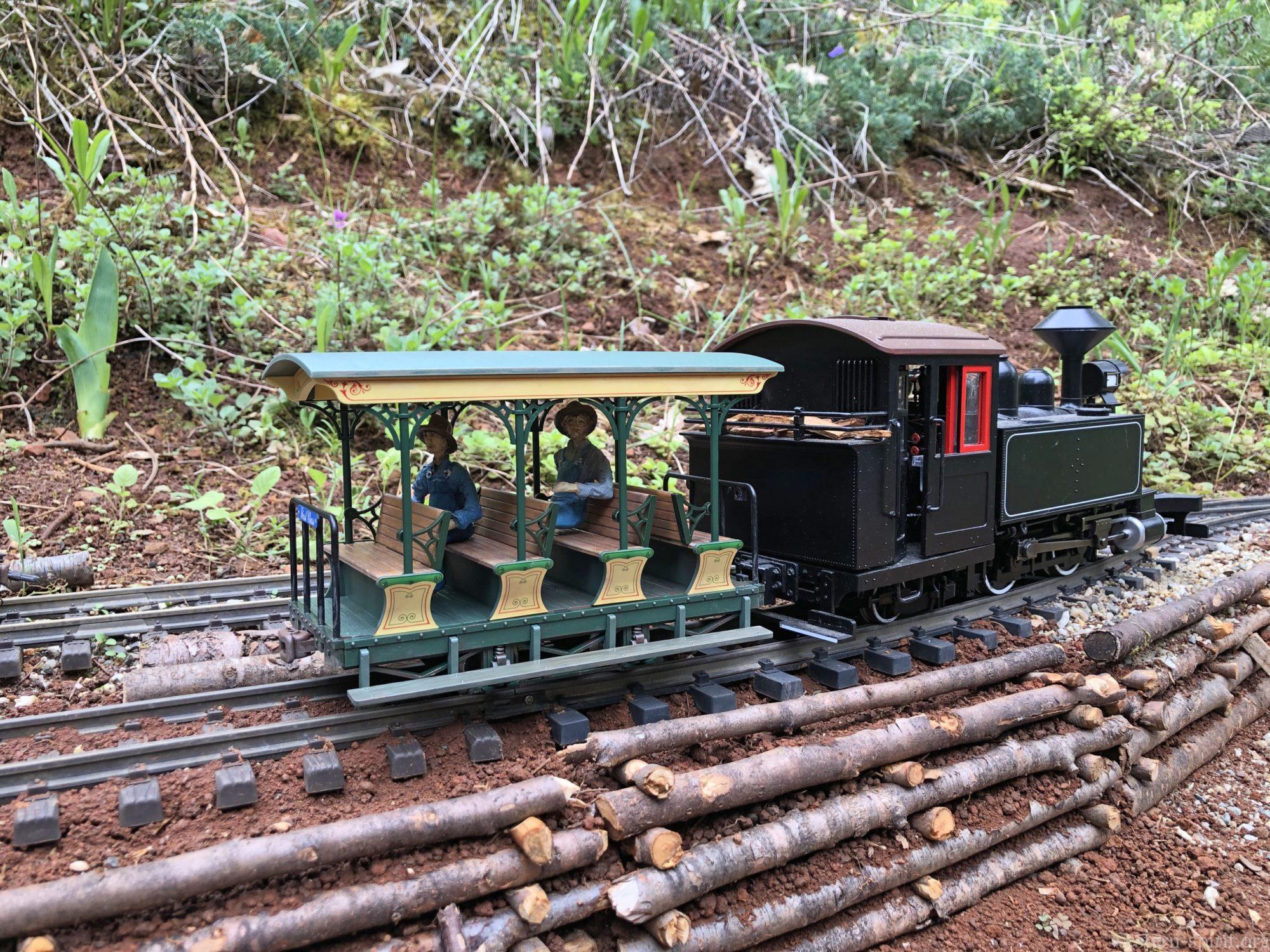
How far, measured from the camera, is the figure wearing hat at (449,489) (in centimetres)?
577

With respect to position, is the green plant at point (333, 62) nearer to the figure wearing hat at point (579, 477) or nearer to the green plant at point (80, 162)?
the green plant at point (80, 162)

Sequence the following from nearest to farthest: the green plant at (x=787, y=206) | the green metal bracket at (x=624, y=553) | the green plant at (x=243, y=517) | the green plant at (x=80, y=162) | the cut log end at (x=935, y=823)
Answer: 1. the cut log end at (x=935, y=823)
2. the green metal bracket at (x=624, y=553)
3. the green plant at (x=243, y=517)
4. the green plant at (x=80, y=162)
5. the green plant at (x=787, y=206)

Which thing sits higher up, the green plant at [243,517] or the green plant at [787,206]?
the green plant at [787,206]

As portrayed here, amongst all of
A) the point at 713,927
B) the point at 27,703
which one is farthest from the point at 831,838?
the point at 27,703

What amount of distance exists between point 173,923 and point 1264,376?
51.9 feet

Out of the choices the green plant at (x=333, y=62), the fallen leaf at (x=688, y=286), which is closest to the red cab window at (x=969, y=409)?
the fallen leaf at (x=688, y=286)

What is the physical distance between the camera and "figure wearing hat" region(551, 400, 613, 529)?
19.6ft

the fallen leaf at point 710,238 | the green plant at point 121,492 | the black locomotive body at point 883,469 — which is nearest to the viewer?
the black locomotive body at point 883,469

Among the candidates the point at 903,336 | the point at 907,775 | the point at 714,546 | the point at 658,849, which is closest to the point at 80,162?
the point at 714,546

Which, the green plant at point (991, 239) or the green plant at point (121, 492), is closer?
the green plant at point (121, 492)

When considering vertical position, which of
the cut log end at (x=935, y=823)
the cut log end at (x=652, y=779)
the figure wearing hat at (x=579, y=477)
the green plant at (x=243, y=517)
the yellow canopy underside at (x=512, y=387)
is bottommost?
the cut log end at (x=935, y=823)

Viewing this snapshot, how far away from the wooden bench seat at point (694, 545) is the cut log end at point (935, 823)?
5.75 feet

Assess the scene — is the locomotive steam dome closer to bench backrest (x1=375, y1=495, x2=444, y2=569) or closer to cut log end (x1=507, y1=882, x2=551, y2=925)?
bench backrest (x1=375, y1=495, x2=444, y2=569)

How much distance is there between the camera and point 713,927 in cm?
419
